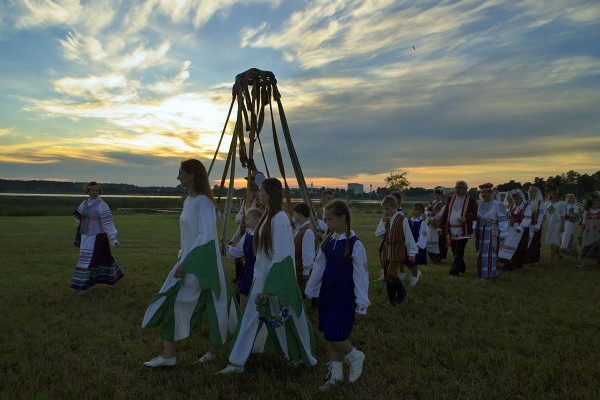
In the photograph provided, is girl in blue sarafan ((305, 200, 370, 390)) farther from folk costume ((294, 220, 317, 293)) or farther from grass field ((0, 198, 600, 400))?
folk costume ((294, 220, 317, 293))

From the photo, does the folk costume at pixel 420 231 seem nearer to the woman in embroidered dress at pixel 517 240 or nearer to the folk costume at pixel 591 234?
the woman in embroidered dress at pixel 517 240

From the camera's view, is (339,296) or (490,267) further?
(490,267)

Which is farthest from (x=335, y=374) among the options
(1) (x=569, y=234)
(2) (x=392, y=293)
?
(1) (x=569, y=234)

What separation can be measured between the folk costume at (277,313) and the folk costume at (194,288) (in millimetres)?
339

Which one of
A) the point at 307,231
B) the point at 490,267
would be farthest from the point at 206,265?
the point at 490,267

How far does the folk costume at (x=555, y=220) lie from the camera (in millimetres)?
12511

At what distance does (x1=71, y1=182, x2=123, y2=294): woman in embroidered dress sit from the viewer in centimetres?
751

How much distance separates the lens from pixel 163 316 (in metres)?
4.20

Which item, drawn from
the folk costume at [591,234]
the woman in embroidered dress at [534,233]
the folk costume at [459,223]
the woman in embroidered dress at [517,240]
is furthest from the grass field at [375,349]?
the folk costume at [591,234]

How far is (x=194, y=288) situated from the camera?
4223 millimetres

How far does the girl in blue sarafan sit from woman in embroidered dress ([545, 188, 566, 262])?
1099 centimetres

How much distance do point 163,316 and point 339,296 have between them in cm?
176

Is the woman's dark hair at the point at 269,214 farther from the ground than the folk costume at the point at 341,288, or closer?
farther from the ground

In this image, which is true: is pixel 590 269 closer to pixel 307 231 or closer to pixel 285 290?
pixel 307 231
